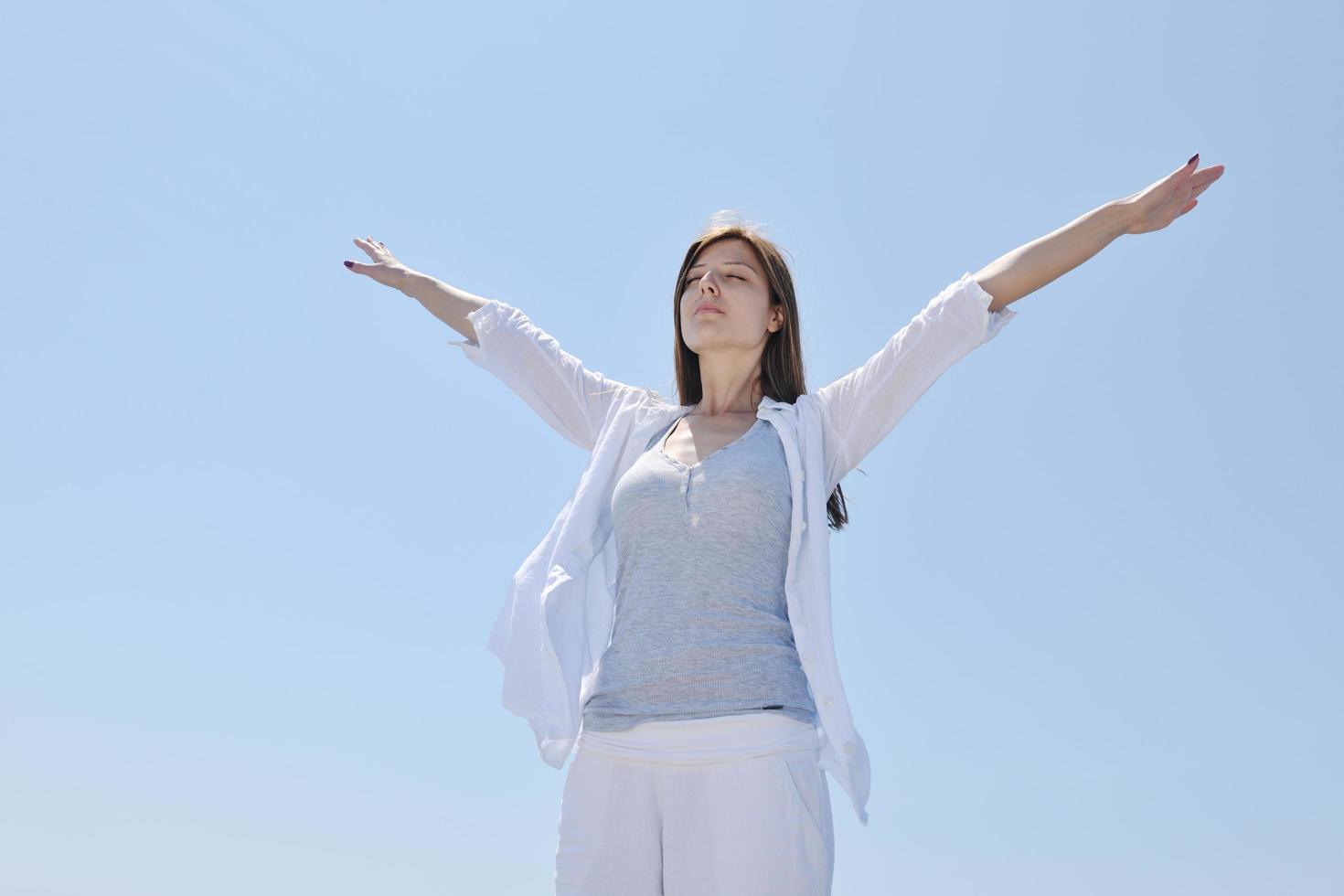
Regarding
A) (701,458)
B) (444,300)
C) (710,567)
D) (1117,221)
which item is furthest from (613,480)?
(1117,221)

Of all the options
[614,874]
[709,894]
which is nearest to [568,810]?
[614,874]

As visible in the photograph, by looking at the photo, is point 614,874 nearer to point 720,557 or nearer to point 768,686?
point 768,686

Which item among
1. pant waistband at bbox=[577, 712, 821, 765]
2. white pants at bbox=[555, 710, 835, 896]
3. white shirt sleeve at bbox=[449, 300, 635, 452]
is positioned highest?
white shirt sleeve at bbox=[449, 300, 635, 452]

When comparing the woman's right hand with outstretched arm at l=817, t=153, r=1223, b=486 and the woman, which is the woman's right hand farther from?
outstretched arm at l=817, t=153, r=1223, b=486

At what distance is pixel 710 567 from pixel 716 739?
2.01 ft

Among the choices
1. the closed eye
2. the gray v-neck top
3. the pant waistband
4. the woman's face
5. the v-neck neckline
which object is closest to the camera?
the pant waistband

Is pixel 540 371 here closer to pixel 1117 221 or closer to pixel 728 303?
pixel 728 303

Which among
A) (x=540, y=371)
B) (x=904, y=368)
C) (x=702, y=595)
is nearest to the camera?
(x=702, y=595)

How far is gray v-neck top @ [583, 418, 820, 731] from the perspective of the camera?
14.8 ft

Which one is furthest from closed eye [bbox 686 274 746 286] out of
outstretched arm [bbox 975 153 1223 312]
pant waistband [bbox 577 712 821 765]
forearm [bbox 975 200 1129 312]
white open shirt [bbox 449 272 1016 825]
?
pant waistband [bbox 577 712 821 765]

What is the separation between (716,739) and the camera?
4.41m

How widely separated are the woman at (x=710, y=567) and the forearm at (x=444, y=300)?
12 mm

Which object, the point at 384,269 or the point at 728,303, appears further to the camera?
the point at 384,269

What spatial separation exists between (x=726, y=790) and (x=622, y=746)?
0.41 m
